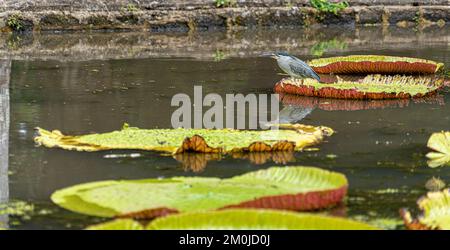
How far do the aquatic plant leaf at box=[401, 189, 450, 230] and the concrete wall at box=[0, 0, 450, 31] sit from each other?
9909 millimetres

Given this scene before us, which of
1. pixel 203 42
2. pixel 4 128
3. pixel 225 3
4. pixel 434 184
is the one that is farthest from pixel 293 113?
pixel 225 3

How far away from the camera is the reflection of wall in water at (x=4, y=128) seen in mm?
4506

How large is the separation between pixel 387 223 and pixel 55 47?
26.4ft

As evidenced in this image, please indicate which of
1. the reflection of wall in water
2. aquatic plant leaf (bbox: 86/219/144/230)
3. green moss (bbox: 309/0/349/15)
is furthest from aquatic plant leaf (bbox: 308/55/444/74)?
green moss (bbox: 309/0/349/15)

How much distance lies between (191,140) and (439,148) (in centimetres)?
134

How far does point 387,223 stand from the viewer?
3.92 metres

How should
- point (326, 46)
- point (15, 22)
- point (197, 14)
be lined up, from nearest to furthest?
point (326, 46) < point (15, 22) < point (197, 14)

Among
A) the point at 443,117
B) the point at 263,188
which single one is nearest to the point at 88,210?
the point at 263,188

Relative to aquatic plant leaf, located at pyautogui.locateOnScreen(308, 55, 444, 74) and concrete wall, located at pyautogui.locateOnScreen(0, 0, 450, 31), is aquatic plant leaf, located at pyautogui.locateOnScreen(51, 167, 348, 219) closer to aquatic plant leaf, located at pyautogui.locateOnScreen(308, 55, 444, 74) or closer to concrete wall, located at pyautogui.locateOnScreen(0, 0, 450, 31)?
aquatic plant leaf, located at pyautogui.locateOnScreen(308, 55, 444, 74)

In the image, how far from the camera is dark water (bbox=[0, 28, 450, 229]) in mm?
4560

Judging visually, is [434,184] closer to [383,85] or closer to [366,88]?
[366,88]

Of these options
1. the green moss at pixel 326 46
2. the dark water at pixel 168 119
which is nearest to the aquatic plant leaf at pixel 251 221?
the dark water at pixel 168 119

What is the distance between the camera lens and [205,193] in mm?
4117
